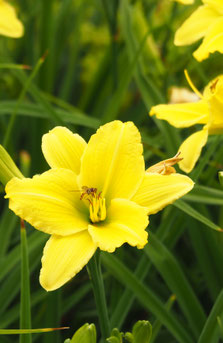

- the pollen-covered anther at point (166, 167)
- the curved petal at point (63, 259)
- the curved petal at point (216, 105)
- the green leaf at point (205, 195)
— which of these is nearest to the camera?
the curved petal at point (63, 259)

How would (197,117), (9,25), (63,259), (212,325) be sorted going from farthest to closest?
(9,25) → (197,117) → (212,325) → (63,259)

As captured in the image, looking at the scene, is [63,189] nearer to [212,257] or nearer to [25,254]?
[25,254]

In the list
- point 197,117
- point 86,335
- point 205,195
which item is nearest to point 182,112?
point 197,117

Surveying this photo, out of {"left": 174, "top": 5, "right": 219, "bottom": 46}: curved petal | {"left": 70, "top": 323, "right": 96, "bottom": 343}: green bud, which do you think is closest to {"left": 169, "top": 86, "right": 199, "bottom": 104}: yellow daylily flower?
{"left": 174, "top": 5, "right": 219, "bottom": 46}: curved petal

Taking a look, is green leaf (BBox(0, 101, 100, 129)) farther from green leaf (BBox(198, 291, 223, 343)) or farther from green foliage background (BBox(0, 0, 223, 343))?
green leaf (BBox(198, 291, 223, 343))

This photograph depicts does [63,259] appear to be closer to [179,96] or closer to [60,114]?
[60,114]

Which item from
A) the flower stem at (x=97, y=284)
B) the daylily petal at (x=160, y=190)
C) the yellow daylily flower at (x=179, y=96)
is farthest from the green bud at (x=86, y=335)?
the yellow daylily flower at (x=179, y=96)

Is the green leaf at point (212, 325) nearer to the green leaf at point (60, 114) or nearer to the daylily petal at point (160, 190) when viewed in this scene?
the daylily petal at point (160, 190)
